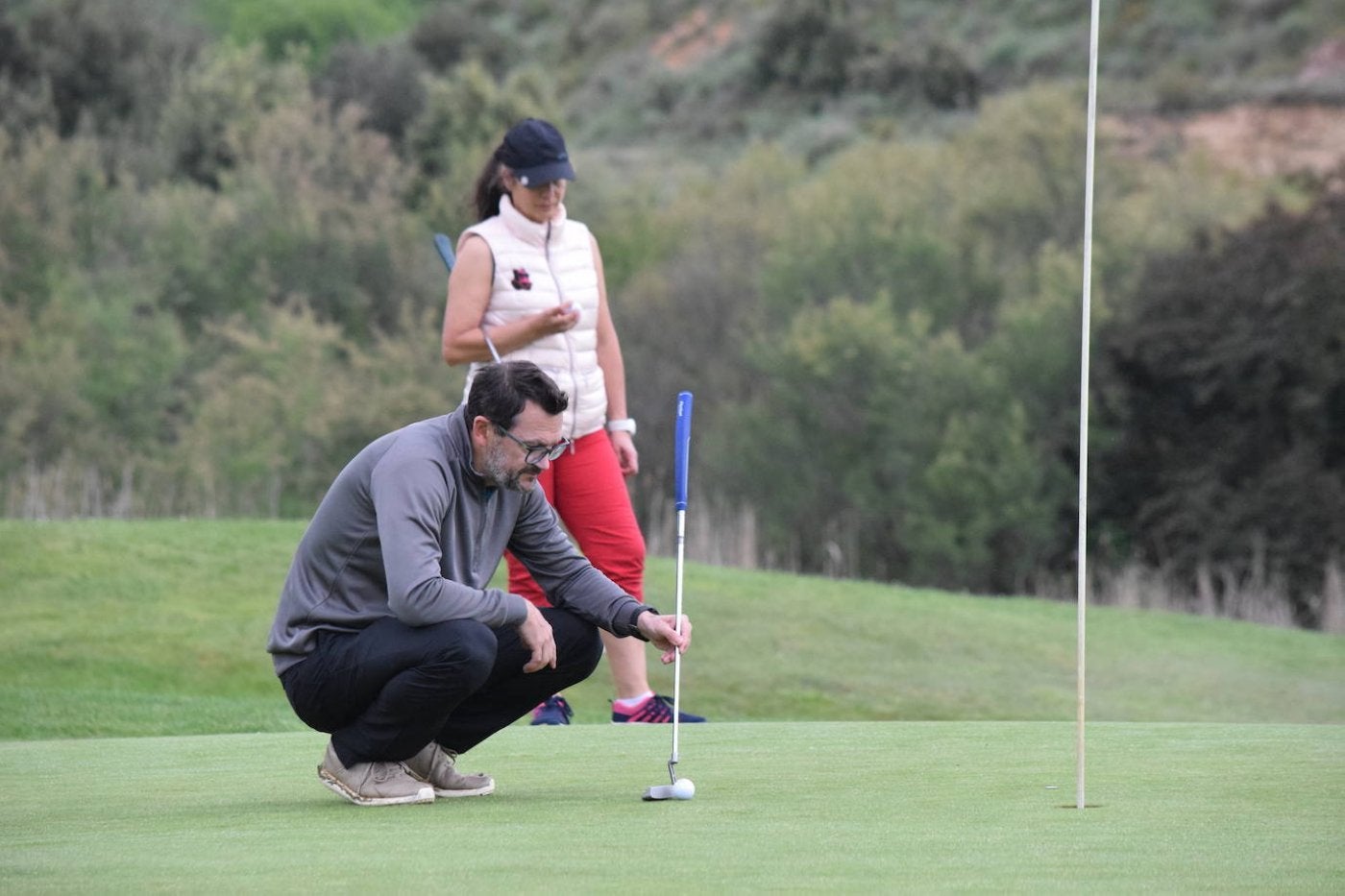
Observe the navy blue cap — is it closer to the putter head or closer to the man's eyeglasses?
the man's eyeglasses

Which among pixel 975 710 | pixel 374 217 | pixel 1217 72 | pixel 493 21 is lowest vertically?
pixel 975 710

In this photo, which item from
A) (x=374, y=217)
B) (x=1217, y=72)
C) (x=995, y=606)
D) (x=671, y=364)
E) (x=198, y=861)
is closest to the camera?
(x=198, y=861)

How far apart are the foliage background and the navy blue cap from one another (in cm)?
1593

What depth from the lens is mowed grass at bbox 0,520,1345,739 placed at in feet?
46.0

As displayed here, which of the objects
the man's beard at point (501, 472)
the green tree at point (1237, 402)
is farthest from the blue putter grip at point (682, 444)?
the green tree at point (1237, 402)

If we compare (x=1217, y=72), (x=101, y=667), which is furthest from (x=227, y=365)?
(x=1217, y=72)

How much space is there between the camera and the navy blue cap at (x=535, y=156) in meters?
8.30

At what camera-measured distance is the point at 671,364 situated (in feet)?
136

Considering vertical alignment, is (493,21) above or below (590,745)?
above

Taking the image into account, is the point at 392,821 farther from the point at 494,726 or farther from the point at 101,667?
the point at 101,667

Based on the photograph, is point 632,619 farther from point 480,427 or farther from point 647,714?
point 647,714

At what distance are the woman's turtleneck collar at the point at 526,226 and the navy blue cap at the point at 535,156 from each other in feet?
0.64

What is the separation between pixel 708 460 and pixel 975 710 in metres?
23.8

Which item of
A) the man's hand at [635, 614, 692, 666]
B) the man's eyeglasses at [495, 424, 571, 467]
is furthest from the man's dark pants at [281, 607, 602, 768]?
the man's eyeglasses at [495, 424, 571, 467]
